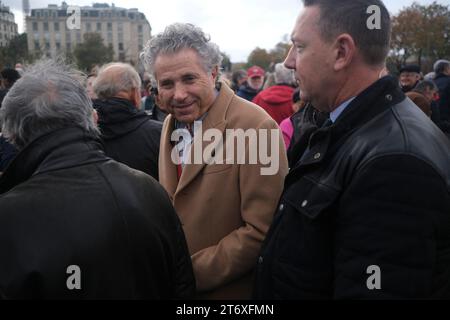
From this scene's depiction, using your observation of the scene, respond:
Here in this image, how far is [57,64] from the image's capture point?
178 cm

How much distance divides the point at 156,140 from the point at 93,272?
1.64 m

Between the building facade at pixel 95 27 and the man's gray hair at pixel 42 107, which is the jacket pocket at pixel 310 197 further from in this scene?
the building facade at pixel 95 27

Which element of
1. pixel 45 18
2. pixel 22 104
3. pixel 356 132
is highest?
pixel 45 18

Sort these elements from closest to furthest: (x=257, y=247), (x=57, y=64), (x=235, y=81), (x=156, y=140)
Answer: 1. (x=57, y=64)
2. (x=257, y=247)
3. (x=156, y=140)
4. (x=235, y=81)

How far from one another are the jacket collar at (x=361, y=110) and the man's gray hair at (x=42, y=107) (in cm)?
92

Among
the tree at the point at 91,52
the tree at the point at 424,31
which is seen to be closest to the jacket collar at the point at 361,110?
the tree at the point at 424,31

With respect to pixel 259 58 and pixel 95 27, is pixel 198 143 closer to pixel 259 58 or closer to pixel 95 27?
pixel 259 58

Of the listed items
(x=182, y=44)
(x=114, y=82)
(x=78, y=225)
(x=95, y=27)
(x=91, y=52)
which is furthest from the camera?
(x=95, y=27)

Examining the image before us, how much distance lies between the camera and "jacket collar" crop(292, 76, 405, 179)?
56.2 inches

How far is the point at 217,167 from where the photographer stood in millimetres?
2045

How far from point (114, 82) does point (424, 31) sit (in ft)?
130

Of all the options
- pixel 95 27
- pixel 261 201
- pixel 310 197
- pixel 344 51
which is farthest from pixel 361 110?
pixel 95 27
